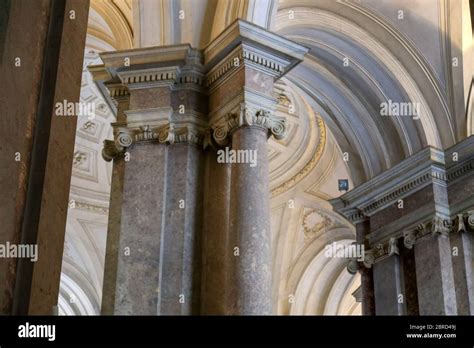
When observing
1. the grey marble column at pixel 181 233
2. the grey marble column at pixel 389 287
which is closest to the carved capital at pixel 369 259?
the grey marble column at pixel 389 287

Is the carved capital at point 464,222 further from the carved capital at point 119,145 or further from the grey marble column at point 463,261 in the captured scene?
the carved capital at point 119,145

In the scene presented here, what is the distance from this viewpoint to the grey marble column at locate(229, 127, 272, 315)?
19.1 feet

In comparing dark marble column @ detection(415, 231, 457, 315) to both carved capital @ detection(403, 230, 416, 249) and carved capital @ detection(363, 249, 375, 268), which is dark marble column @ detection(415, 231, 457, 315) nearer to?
carved capital @ detection(403, 230, 416, 249)

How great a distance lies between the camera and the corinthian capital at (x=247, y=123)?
21.2ft

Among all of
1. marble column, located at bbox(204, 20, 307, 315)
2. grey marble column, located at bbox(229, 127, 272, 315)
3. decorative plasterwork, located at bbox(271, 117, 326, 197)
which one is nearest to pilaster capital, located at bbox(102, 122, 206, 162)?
marble column, located at bbox(204, 20, 307, 315)

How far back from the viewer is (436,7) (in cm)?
953

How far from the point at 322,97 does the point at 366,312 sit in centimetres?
271

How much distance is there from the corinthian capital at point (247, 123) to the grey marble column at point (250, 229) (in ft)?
0.16

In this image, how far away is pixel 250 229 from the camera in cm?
607

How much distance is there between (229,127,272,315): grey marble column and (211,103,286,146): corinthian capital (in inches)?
2.0

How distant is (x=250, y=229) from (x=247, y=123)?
910 mm

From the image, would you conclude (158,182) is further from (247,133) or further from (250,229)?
(250,229)
